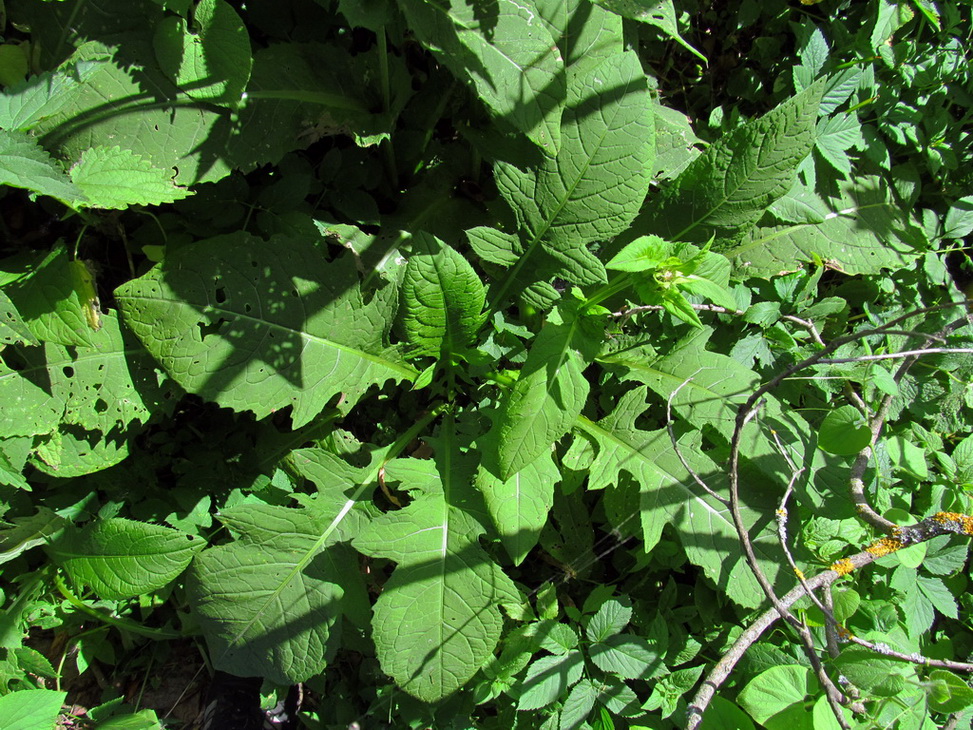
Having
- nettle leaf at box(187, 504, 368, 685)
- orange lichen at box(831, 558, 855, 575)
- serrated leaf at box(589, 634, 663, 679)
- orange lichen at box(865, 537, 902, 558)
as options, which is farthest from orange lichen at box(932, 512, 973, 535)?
nettle leaf at box(187, 504, 368, 685)

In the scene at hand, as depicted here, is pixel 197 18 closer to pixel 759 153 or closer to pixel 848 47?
pixel 759 153

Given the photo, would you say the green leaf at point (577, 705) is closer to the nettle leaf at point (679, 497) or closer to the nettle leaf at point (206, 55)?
the nettle leaf at point (679, 497)

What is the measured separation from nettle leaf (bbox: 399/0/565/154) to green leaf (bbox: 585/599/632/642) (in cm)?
144

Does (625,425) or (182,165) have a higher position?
(182,165)

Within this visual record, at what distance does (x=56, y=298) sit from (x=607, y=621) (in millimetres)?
1956

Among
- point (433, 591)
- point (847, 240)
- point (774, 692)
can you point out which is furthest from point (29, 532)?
point (847, 240)

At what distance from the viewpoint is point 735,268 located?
2.53 metres

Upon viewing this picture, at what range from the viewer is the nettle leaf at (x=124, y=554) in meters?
2.04

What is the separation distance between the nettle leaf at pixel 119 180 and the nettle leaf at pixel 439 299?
2.17 feet

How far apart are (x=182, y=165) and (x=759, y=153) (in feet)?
5.97

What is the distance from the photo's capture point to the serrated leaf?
200cm

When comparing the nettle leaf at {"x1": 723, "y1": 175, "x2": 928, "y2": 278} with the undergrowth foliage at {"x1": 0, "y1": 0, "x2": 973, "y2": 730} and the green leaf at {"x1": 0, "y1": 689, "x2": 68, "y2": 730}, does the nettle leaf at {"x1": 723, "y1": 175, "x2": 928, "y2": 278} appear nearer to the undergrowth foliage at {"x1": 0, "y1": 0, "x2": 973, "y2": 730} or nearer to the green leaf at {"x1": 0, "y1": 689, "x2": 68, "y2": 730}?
the undergrowth foliage at {"x1": 0, "y1": 0, "x2": 973, "y2": 730}

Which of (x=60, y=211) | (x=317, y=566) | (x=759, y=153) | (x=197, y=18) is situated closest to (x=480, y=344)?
(x=317, y=566)

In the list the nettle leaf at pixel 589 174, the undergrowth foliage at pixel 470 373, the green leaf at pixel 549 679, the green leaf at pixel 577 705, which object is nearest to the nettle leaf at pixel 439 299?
the undergrowth foliage at pixel 470 373
